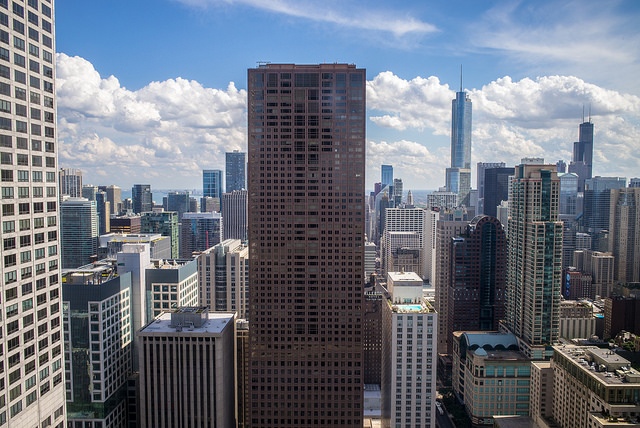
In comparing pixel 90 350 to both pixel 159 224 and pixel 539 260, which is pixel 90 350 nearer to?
pixel 539 260

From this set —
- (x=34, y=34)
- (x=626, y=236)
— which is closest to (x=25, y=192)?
(x=34, y=34)

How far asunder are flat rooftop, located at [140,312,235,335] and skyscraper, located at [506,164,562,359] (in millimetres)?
46678

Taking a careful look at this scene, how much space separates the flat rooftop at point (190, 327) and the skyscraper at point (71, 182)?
127 m

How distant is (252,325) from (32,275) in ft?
112

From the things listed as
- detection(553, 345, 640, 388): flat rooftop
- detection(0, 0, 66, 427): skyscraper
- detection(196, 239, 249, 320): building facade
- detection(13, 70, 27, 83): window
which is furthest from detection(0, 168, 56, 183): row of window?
detection(196, 239, 249, 320): building facade

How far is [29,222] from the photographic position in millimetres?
24797

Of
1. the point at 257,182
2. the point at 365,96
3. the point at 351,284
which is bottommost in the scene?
the point at 351,284

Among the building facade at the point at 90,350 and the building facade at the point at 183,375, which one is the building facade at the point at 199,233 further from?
the building facade at the point at 183,375

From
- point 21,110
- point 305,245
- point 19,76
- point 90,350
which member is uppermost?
point 19,76

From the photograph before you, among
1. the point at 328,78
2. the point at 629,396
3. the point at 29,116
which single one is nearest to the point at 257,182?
the point at 328,78

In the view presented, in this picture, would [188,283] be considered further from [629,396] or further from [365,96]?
[629,396]

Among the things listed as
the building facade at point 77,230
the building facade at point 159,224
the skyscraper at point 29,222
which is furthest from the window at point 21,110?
the building facade at point 159,224

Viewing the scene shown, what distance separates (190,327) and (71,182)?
5426 inches

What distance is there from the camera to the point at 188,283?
221 feet
